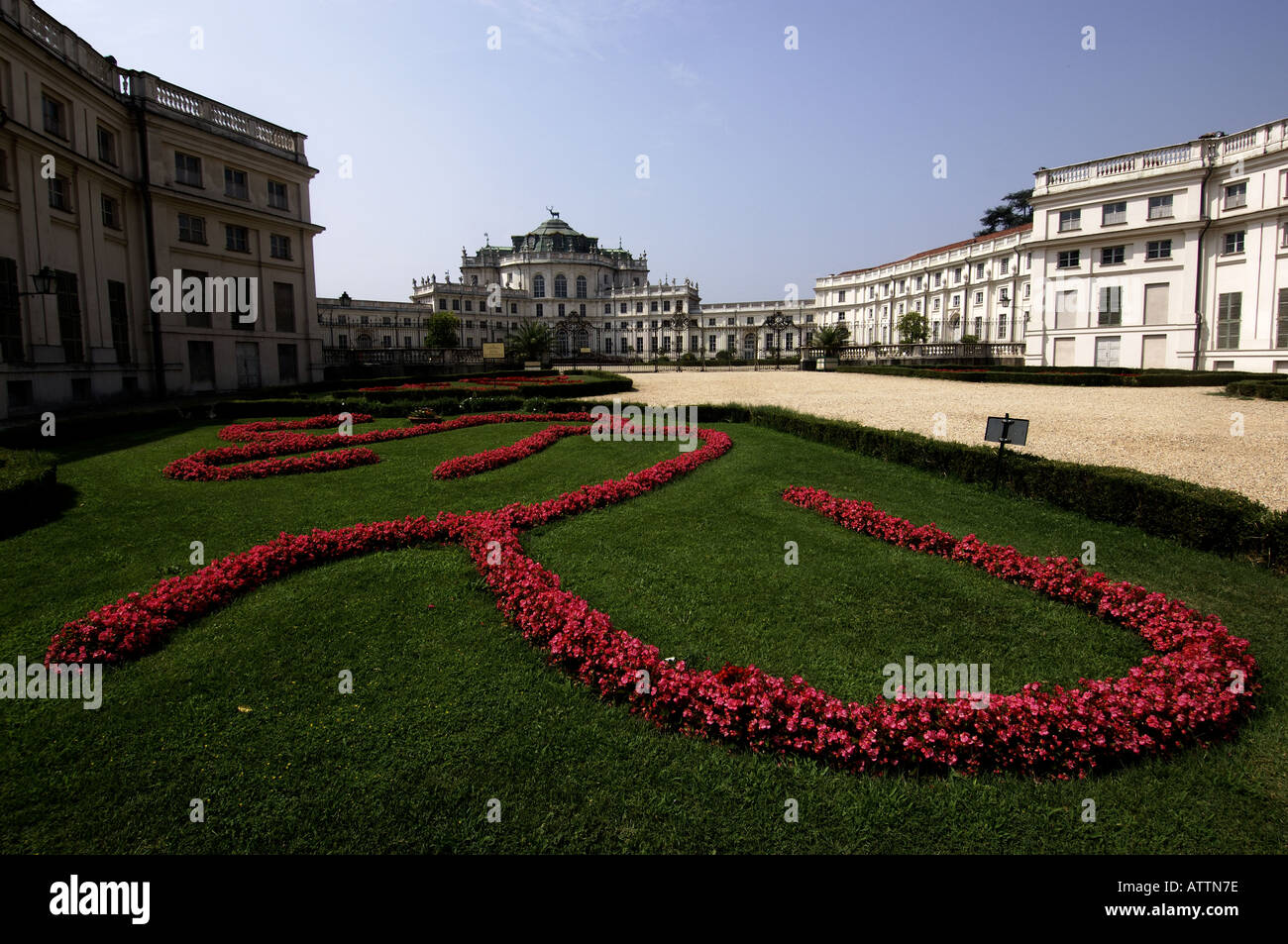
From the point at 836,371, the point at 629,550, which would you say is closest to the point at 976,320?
the point at 836,371

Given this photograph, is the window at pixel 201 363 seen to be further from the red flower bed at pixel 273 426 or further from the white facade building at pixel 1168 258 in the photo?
the white facade building at pixel 1168 258

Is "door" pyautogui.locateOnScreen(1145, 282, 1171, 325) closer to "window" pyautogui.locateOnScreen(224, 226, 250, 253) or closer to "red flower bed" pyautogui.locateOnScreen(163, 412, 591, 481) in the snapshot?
"red flower bed" pyautogui.locateOnScreen(163, 412, 591, 481)

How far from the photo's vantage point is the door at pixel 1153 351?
34594mm

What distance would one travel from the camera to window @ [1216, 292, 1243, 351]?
31.9 metres

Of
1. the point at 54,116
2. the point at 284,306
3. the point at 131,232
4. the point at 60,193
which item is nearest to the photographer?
the point at 54,116

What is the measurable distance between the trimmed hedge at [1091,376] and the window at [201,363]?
30.8 m

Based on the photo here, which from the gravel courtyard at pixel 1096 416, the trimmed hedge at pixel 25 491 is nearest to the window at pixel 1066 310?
the gravel courtyard at pixel 1096 416

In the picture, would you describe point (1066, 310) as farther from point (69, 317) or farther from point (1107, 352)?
point (69, 317)

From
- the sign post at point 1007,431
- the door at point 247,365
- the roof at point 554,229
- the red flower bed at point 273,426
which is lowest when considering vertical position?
the red flower bed at point 273,426

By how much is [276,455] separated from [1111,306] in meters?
40.8

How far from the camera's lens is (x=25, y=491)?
324 inches

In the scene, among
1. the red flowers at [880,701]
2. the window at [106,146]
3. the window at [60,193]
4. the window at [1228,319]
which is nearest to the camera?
the red flowers at [880,701]

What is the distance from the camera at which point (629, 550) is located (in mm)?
7613

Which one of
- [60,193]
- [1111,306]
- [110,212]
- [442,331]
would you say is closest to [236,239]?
[110,212]
